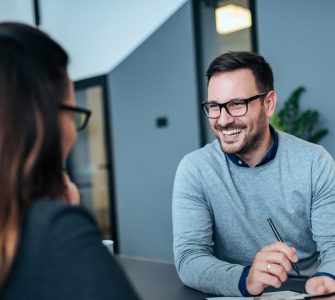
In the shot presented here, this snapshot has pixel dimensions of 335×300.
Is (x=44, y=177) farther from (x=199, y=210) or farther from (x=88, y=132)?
(x=88, y=132)

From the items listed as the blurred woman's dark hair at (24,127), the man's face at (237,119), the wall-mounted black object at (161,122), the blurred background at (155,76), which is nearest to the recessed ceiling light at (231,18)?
the blurred background at (155,76)

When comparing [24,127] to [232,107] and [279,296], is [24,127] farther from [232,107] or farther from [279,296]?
[232,107]

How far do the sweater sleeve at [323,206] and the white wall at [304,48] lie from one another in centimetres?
191

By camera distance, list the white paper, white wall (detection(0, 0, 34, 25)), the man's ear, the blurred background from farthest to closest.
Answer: white wall (detection(0, 0, 34, 25)), the blurred background, the man's ear, the white paper

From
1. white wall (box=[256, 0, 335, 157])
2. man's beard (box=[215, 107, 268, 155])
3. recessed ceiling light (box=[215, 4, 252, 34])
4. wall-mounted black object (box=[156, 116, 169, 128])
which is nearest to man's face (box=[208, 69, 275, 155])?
man's beard (box=[215, 107, 268, 155])

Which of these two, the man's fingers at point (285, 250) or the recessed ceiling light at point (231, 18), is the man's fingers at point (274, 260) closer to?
the man's fingers at point (285, 250)

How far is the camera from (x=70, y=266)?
1.56ft

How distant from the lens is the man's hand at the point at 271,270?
92cm

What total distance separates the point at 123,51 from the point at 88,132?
1.07m

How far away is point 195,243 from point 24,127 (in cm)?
79

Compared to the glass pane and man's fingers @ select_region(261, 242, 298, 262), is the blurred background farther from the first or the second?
man's fingers @ select_region(261, 242, 298, 262)

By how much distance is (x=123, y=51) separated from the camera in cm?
439

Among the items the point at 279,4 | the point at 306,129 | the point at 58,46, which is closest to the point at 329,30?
the point at 279,4

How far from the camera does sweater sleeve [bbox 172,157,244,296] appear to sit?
1.00m
